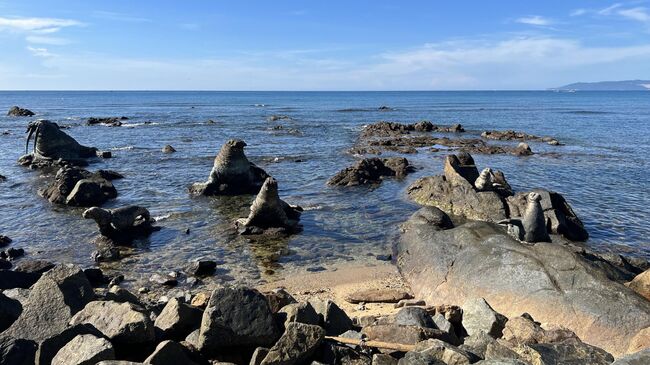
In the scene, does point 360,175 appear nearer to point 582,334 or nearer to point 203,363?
point 582,334

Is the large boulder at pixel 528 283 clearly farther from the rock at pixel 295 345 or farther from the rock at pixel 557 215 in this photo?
the rock at pixel 557 215

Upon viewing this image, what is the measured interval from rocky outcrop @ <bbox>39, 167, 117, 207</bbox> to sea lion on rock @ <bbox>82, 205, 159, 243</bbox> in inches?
185

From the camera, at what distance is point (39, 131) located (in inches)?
1217

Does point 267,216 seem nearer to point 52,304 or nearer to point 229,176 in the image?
point 229,176

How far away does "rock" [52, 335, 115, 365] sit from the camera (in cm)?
558

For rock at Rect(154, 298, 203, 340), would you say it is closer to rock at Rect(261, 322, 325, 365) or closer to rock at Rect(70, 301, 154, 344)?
rock at Rect(70, 301, 154, 344)

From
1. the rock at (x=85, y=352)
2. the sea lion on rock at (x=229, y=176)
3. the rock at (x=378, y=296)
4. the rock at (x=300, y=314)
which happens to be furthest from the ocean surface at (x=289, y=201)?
the rock at (x=85, y=352)

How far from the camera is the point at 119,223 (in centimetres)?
1558

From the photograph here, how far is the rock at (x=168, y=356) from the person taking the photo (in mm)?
5863

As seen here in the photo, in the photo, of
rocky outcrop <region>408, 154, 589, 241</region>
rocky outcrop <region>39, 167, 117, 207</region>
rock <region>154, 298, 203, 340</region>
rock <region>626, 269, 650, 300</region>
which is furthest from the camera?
rocky outcrop <region>39, 167, 117, 207</region>

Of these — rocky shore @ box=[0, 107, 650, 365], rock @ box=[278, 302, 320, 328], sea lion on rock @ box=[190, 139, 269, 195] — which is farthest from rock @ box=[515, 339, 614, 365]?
sea lion on rock @ box=[190, 139, 269, 195]

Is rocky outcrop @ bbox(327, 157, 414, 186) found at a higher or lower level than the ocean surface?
higher

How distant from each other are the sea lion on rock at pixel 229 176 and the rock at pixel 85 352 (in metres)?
16.4

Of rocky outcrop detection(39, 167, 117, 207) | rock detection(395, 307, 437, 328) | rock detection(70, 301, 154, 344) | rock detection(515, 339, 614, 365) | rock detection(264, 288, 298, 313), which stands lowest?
rocky outcrop detection(39, 167, 117, 207)
